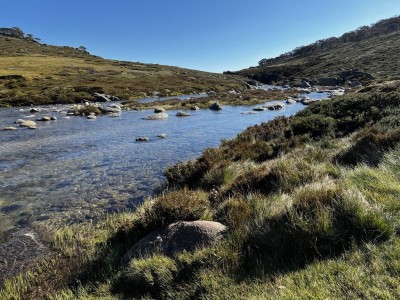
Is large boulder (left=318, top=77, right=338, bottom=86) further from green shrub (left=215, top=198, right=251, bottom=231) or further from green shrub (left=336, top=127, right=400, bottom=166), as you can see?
green shrub (left=215, top=198, right=251, bottom=231)

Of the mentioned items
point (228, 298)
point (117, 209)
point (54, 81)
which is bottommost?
point (117, 209)

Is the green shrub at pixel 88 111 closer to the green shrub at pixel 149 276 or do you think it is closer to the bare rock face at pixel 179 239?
the bare rock face at pixel 179 239

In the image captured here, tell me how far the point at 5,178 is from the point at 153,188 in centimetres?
664

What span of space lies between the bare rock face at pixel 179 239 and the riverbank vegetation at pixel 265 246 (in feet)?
0.92

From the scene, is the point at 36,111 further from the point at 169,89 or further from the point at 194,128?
the point at 169,89

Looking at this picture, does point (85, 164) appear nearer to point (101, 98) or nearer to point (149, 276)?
point (149, 276)

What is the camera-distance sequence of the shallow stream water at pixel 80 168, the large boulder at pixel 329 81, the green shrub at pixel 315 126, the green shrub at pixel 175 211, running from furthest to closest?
the large boulder at pixel 329 81, the green shrub at pixel 315 126, the shallow stream water at pixel 80 168, the green shrub at pixel 175 211

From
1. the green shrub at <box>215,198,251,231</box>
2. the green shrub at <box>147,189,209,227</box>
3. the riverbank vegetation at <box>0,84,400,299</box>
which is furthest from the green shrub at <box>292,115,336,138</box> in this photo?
the green shrub at <box>147,189,209,227</box>

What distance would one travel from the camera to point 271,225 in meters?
5.94

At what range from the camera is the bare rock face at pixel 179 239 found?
6.19 meters

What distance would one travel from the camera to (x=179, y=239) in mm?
6465

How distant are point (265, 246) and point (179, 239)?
71.8 inches

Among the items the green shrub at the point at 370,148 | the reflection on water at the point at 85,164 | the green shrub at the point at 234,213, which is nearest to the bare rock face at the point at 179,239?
the green shrub at the point at 234,213

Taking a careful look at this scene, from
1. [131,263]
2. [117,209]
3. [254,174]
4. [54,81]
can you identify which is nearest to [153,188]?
[117,209]
